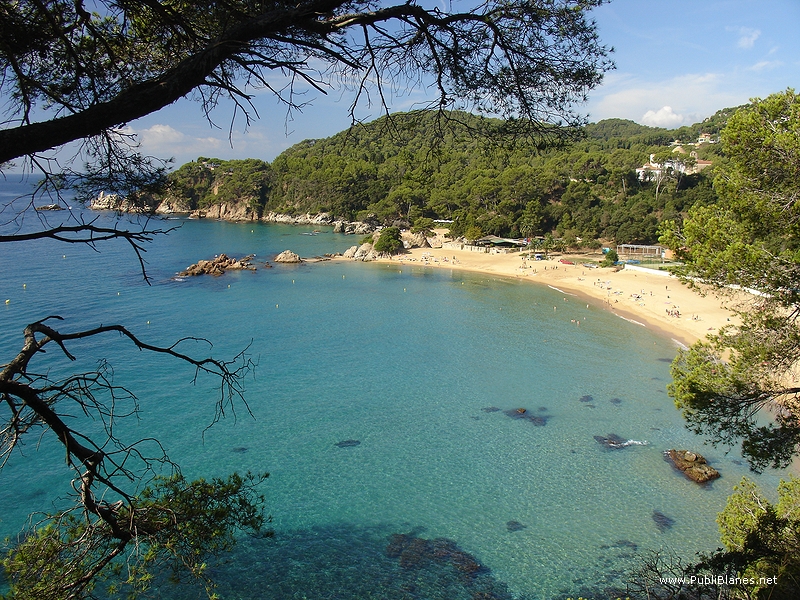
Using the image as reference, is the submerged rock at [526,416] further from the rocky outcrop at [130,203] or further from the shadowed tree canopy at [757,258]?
the rocky outcrop at [130,203]

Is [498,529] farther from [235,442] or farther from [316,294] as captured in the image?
[316,294]

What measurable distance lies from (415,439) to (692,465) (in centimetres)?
750

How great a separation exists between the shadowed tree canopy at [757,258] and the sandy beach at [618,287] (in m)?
14.5

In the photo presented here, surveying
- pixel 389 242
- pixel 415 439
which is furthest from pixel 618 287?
pixel 415 439

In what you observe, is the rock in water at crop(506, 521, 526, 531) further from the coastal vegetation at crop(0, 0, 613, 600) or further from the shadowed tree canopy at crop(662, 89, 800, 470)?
the coastal vegetation at crop(0, 0, 613, 600)

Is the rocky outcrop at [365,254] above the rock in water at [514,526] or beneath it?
above

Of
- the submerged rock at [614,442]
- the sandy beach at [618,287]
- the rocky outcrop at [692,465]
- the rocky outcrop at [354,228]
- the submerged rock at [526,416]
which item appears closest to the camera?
the rocky outcrop at [692,465]

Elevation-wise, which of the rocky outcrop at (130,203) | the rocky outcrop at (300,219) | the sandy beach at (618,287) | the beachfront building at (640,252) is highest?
the rocky outcrop at (130,203)

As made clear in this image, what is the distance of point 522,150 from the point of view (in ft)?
16.1

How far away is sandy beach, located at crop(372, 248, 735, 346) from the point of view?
26.4 meters

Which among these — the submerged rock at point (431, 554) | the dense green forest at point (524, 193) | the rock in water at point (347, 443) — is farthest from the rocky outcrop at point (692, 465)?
the dense green forest at point (524, 193)

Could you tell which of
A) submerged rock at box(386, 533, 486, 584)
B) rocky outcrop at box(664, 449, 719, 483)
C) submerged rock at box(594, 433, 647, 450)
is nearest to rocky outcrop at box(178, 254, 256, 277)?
submerged rock at box(594, 433, 647, 450)

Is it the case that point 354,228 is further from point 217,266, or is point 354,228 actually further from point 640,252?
point 640,252

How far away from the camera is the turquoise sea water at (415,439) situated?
10297 millimetres
